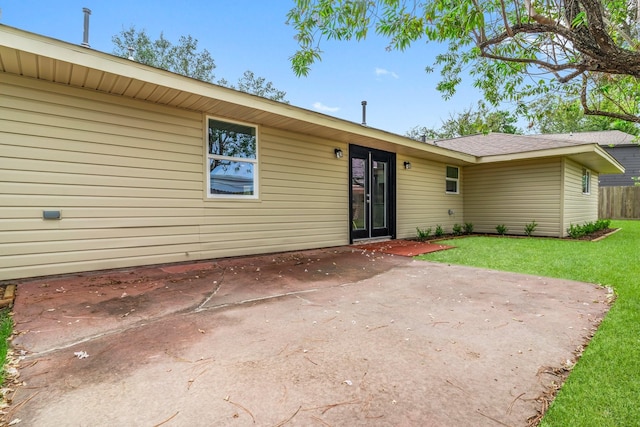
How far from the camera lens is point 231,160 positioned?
17.9ft

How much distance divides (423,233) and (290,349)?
753 cm

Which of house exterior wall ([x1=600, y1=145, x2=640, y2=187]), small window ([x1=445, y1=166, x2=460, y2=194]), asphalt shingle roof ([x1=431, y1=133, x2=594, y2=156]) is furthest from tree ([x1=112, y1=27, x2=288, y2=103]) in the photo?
house exterior wall ([x1=600, y1=145, x2=640, y2=187])

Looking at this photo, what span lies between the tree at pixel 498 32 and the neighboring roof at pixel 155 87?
0.99 m

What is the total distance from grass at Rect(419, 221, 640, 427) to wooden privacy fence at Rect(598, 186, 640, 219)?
13.7m

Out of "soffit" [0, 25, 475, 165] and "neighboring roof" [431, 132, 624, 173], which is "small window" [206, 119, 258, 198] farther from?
"neighboring roof" [431, 132, 624, 173]

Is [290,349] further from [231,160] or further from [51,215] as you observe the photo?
[231,160]

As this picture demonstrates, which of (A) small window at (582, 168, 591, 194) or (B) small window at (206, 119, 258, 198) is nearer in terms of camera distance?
(B) small window at (206, 119, 258, 198)

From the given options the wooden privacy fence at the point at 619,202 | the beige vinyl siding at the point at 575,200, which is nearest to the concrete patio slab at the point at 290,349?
the beige vinyl siding at the point at 575,200

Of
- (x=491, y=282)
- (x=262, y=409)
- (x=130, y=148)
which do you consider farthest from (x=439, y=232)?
(x=262, y=409)

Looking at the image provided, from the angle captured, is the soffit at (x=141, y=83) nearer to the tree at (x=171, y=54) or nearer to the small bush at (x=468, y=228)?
the small bush at (x=468, y=228)

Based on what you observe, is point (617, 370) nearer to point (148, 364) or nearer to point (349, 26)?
point (148, 364)

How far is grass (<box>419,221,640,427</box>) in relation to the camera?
148cm

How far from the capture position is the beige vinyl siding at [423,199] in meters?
8.60

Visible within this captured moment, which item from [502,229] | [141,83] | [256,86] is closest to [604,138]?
[502,229]
